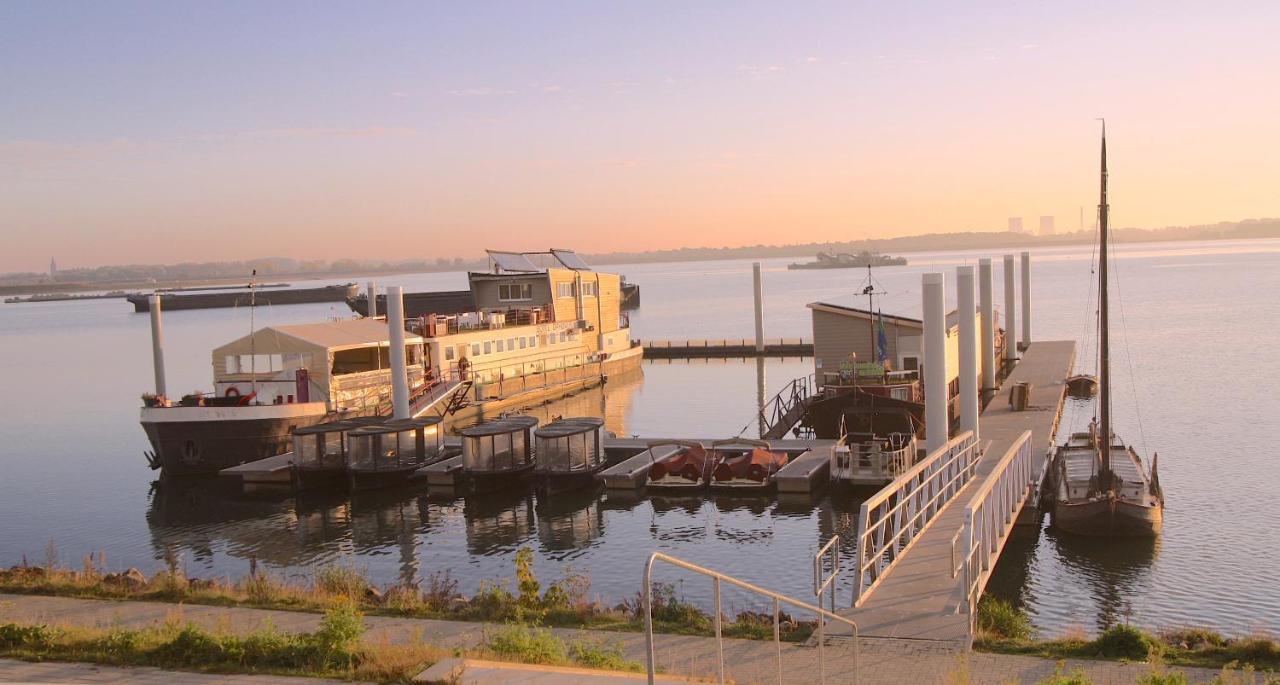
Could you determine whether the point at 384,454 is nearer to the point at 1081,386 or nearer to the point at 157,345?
the point at 157,345

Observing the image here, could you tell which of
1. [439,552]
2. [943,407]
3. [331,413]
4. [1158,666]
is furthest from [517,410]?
[1158,666]

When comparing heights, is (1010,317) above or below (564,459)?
above

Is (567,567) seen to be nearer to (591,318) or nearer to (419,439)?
(419,439)

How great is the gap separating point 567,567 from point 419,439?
12.8m

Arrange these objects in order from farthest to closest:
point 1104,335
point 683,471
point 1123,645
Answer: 1. point 683,471
2. point 1104,335
3. point 1123,645

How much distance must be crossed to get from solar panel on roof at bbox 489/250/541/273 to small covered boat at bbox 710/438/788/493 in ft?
106

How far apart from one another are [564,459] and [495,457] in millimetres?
2329

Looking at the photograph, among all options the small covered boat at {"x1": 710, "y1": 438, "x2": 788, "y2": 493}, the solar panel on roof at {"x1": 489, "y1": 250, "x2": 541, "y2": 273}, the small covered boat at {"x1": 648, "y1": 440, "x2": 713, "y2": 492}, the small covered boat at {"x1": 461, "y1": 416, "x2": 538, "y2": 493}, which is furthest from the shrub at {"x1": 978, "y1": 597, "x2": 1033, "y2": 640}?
the solar panel on roof at {"x1": 489, "y1": 250, "x2": 541, "y2": 273}

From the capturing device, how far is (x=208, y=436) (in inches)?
1469

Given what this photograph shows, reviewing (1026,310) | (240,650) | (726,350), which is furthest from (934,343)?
(1026,310)

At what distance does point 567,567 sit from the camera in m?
24.9

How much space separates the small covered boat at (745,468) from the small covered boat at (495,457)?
6.17m

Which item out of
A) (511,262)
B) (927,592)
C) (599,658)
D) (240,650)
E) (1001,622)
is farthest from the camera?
(511,262)

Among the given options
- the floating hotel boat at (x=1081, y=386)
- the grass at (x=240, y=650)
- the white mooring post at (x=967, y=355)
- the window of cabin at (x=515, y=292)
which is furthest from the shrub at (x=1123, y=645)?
the window of cabin at (x=515, y=292)
